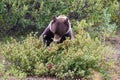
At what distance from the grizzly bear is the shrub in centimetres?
30

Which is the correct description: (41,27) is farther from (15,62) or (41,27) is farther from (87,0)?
(15,62)

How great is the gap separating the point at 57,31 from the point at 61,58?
662 mm

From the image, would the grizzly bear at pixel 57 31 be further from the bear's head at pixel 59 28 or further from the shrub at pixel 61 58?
the shrub at pixel 61 58

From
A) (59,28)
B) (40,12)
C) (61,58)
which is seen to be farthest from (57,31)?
(40,12)

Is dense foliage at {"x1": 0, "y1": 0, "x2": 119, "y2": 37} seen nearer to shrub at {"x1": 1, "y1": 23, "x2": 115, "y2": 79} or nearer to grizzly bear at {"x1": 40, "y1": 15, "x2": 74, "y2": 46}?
grizzly bear at {"x1": 40, "y1": 15, "x2": 74, "y2": 46}

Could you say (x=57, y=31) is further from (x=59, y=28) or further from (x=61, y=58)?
(x=61, y=58)

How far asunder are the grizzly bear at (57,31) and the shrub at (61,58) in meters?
0.30

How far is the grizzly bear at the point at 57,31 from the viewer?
273 inches

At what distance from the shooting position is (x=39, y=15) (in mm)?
8625

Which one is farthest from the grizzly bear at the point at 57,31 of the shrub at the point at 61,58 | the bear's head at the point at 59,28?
the shrub at the point at 61,58

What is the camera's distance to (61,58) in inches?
254

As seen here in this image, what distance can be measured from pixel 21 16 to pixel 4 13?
0.38m

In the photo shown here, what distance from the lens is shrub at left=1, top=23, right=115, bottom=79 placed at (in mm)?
6281

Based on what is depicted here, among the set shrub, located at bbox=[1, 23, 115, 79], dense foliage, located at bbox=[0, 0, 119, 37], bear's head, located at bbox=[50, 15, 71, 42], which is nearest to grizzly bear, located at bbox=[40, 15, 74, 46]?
bear's head, located at bbox=[50, 15, 71, 42]
